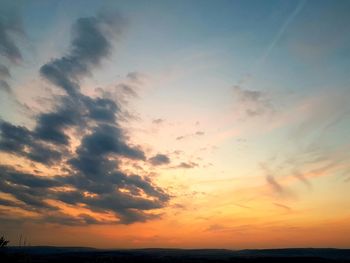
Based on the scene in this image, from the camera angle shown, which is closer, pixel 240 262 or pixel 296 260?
pixel 240 262

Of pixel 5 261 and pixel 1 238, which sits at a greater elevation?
pixel 1 238

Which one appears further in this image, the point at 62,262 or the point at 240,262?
the point at 240,262

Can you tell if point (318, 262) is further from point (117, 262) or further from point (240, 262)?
point (117, 262)

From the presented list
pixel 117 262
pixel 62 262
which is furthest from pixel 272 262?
pixel 62 262

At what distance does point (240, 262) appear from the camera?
13488 cm

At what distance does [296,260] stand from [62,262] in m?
104

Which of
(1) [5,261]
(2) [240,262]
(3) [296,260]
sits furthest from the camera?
(3) [296,260]

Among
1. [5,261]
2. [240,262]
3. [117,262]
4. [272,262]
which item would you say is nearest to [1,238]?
[5,261]

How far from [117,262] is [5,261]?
82122mm

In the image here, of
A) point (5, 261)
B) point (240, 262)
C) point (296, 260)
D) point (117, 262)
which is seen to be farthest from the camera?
point (296, 260)

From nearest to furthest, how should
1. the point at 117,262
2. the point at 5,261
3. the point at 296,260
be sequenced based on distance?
the point at 5,261 < the point at 117,262 < the point at 296,260

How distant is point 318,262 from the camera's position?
137 metres

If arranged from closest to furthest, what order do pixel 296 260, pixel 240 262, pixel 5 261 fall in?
pixel 5 261 → pixel 240 262 → pixel 296 260

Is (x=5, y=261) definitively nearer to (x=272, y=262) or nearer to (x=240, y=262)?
(x=240, y=262)
